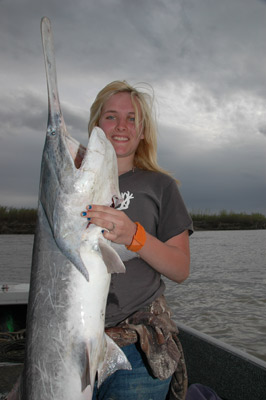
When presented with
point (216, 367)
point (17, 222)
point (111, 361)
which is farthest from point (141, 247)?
point (17, 222)

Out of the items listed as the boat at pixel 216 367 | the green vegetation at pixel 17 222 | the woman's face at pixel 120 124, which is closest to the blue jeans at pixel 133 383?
the woman's face at pixel 120 124

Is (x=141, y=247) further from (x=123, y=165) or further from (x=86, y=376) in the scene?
(x=123, y=165)

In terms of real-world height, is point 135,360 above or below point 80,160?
below

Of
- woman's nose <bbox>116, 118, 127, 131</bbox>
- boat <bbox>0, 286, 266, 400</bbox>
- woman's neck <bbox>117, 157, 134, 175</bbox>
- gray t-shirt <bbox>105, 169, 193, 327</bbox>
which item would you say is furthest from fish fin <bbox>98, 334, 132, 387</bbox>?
boat <bbox>0, 286, 266, 400</bbox>

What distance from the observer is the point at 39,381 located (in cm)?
184

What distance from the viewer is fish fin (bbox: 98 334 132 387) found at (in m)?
1.97

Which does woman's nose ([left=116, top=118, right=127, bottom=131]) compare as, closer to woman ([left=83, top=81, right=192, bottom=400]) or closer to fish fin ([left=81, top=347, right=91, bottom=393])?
woman ([left=83, top=81, right=192, bottom=400])

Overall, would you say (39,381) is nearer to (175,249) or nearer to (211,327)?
(175,249)

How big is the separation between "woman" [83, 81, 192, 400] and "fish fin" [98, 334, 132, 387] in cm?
12

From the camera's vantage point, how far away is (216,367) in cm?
393

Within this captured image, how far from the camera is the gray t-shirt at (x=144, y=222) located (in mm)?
2236

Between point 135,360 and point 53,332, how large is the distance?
1.97ft

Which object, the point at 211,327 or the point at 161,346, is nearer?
the point at 161,346

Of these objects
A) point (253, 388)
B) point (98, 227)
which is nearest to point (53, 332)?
point (98, 227)
